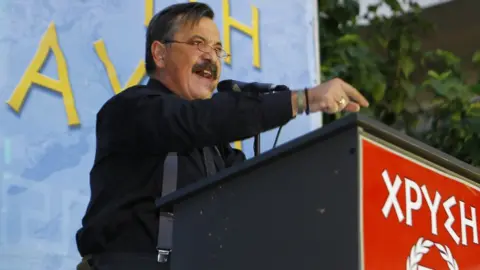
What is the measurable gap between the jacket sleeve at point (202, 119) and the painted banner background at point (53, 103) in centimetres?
93

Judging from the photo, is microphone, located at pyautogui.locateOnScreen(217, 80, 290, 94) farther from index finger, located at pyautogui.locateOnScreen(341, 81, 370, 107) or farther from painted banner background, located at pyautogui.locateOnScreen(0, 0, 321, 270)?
painted banner background, located at pyautogui.locateOnScreen(0, 0, 321, 270)

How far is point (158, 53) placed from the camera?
1869mm

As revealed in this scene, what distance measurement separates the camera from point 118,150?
162cm

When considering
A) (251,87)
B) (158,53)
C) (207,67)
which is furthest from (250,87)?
(158,53)

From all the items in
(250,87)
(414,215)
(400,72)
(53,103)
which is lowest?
(400,72)

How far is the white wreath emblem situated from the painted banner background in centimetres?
147

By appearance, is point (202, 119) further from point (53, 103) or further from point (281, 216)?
point (53, 103)

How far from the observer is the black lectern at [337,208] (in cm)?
115

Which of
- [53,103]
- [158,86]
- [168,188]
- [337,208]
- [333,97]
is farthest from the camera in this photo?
[53,103]

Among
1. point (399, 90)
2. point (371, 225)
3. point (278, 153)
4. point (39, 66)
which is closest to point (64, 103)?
point (39, 66)

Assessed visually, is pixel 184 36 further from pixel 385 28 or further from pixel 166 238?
pixel 385 28

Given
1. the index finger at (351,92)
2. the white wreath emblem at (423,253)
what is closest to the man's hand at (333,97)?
the index finger at (351,92)

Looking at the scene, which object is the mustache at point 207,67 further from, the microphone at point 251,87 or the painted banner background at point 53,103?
the painted banner background at point 53,103

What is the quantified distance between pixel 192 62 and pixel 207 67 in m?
0.04
